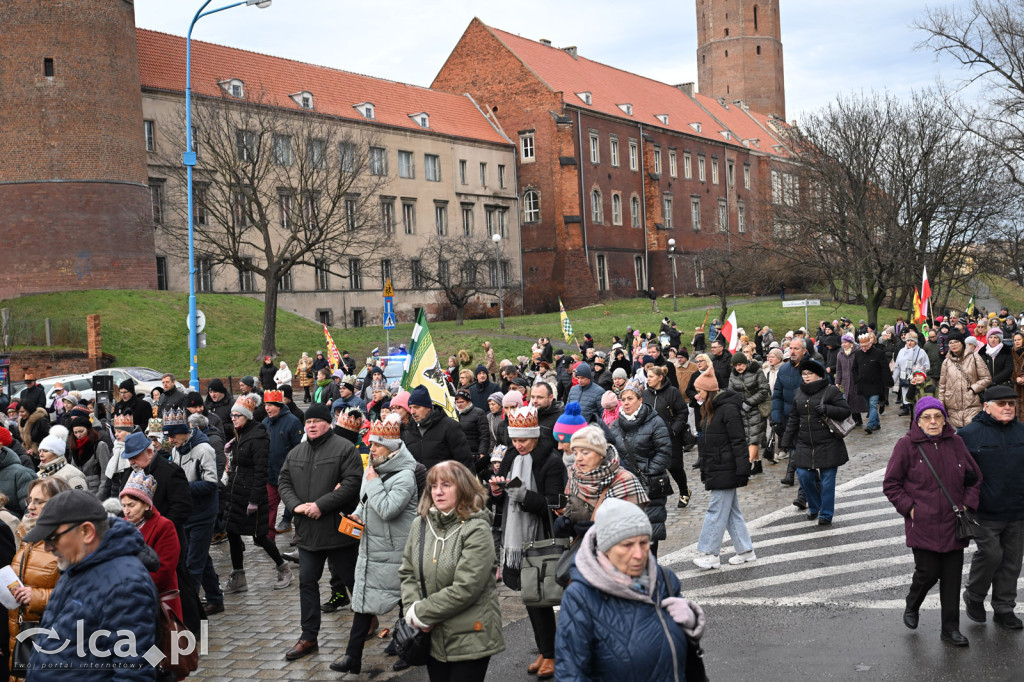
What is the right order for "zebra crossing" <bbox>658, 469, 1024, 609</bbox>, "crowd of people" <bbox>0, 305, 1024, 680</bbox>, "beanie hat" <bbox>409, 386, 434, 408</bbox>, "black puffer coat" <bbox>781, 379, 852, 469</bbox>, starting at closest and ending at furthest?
1. "crowd of people" <bbox>0, 305, 1024, 680</bbox>
2. "zebra crossing" <bbox>658, 469, 1024, 609</bbox>
3. "beanie hat" <bbox>409, 386, 434, 408</bbox>
4. "black puffer coat" <bbox>781, 379, 852, 469</bbox>

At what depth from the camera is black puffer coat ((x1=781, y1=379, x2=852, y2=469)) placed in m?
11.4

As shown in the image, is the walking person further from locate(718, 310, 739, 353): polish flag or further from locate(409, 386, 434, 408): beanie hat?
locate(718, 310, 739, 353): polish flag

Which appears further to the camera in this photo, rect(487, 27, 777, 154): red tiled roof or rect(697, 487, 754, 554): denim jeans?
rect(487, 27, 777, 154): red tiled roof

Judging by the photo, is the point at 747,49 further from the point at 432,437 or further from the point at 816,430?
the point at 432,437

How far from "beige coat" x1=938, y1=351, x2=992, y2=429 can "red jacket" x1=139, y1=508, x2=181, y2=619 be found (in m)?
11.9

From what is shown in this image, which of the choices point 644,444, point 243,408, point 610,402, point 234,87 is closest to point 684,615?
point 644,444

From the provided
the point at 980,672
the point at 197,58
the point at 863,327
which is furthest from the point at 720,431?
the point at 197,58

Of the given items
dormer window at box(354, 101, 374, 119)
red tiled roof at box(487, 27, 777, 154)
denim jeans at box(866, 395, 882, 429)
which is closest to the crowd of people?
denim jeans at box(866, 395, 882, 429)

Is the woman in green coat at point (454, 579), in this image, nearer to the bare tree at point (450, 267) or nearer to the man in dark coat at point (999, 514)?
the man in dark coat at point (999, 514)

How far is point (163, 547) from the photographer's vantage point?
6324mm

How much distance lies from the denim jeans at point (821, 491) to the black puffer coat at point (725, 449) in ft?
6.83

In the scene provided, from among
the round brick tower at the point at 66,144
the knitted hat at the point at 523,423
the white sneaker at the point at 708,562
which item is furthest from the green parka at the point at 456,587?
the round brick tower at the point at 66,144

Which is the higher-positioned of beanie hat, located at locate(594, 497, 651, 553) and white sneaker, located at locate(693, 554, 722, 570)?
beanie hat, located at locate(594, 497, 651, 553)

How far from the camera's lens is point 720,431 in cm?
1005
